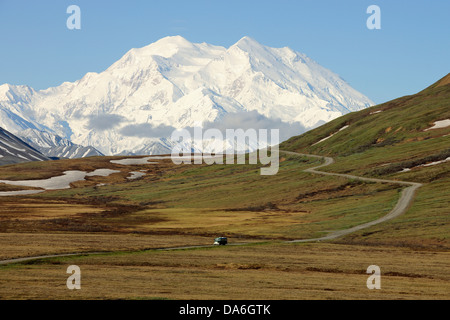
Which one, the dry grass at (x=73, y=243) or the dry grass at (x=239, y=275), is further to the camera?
the dry grass at (x=73, y=243)

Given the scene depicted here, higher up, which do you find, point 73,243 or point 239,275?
point 73,243

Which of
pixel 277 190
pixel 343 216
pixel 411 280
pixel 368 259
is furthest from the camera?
pixel 277 190

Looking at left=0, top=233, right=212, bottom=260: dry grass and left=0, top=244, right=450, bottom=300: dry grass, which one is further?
left=0, top=233, right=212, bottom=260: dry grass

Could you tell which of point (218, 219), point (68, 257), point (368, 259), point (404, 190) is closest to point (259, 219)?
point (218, 219)

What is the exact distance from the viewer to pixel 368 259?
6875 cm

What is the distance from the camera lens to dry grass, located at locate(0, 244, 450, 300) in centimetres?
4044

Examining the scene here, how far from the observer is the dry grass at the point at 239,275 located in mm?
40438

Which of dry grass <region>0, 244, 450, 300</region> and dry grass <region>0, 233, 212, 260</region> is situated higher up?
dry grass <region>0, 233, 212, 260</region>

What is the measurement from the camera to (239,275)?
52.9 meters

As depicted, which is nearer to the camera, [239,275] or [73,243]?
[239,275]

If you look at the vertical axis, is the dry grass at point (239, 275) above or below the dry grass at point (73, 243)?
below
